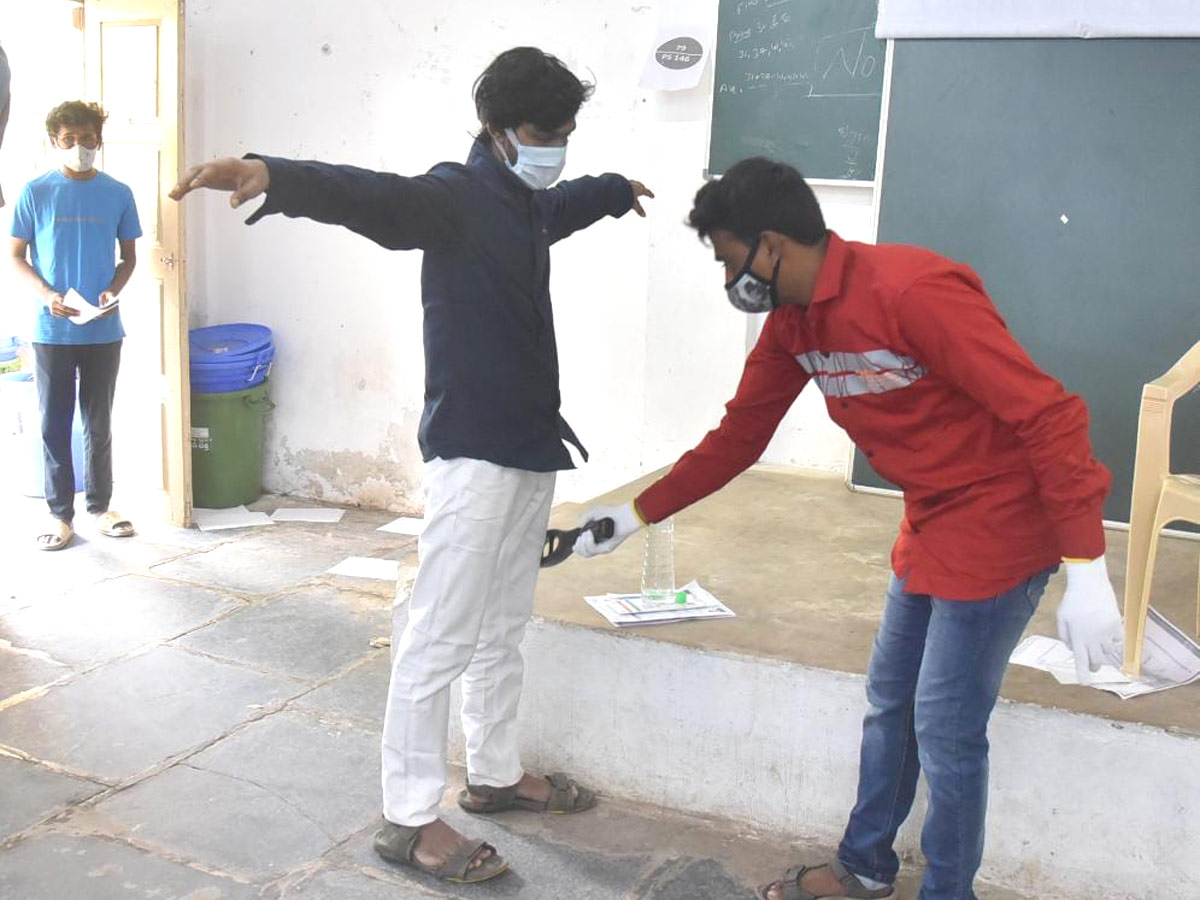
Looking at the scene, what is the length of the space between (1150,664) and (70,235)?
390cm

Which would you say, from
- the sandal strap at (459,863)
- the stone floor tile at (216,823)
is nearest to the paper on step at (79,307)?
the stone floor tile at (216,823)

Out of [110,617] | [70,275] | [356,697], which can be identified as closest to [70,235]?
[70,275]

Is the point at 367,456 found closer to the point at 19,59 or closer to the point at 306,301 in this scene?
the point at 306,301

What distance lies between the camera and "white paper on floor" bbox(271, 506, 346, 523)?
504 centimetres

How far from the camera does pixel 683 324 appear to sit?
433 centimetres

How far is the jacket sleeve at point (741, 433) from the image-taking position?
216 cm

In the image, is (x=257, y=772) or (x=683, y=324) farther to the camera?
(x=683, y=324)

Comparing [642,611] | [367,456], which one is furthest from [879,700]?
[367,456]

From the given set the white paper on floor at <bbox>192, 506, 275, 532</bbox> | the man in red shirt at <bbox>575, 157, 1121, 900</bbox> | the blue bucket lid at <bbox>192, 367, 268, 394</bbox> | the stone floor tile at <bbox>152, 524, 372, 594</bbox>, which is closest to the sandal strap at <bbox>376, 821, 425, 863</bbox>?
the man in red shirt at <bbox>575, 157, 1121, 900</bbox>

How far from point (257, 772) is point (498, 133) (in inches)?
61.9

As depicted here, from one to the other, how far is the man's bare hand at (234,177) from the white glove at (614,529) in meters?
0.93

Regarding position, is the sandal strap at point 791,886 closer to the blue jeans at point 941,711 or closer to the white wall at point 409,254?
the blue jeans at point 941,711

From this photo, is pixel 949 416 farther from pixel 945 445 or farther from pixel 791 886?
pixel 791 886

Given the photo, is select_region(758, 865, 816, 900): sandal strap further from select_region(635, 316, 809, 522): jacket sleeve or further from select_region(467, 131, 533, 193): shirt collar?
select_region(467, 131, 533, 193): shirt collar
